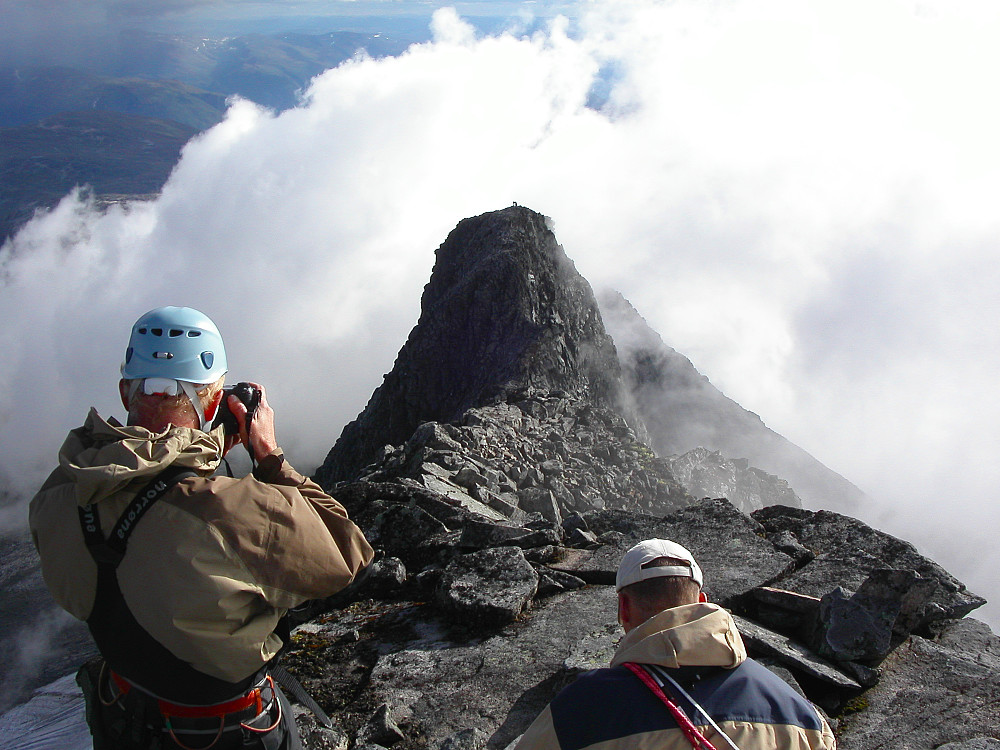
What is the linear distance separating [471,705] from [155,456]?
207 inches

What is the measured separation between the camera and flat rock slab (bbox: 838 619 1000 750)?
22.2 ft

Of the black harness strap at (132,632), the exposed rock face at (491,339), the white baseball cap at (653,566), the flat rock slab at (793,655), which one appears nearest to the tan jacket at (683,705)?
the white baseball cap at (653,566)

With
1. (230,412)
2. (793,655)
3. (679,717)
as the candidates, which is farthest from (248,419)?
(793,655)

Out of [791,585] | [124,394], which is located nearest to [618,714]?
[124,394]

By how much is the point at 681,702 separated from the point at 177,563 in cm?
263

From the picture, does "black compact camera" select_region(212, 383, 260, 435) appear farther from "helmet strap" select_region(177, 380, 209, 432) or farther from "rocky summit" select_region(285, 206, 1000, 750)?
"rocky summit" select_region(285, 206, 1000, 750)

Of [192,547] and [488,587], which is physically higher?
[192,547]

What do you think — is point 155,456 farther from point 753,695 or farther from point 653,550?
point 753,695

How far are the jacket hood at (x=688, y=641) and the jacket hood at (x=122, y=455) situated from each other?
2.51 m

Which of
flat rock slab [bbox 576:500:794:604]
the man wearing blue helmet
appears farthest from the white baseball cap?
flat rock slab [bbox 576:500:794:604]

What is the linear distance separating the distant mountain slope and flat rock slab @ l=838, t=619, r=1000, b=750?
174 ft

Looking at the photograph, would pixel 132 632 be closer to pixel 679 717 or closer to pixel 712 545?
pixel 679 717

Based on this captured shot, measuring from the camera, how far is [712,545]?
1127 centimetres

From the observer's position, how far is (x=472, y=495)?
64.3ft
